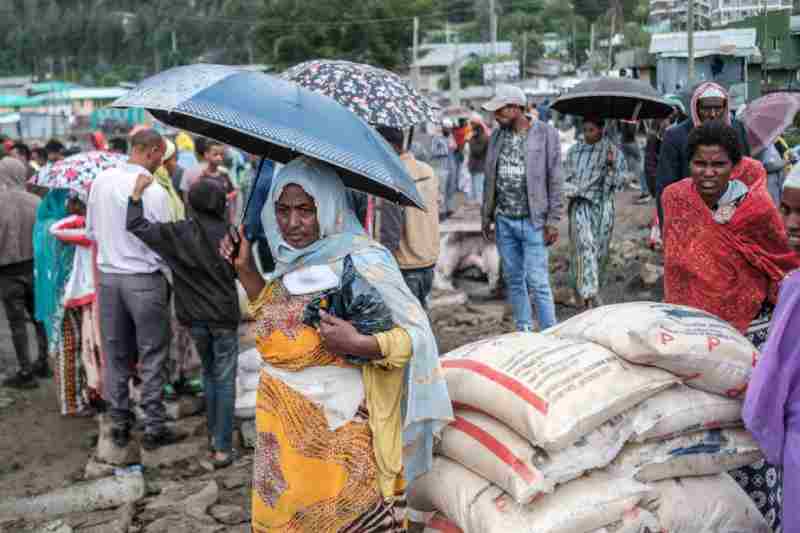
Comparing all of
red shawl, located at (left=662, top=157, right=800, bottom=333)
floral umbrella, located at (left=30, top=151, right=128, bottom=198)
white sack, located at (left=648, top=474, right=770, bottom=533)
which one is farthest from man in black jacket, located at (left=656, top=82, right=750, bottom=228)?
floral umbrella, located at (left=30, top=151, right=128, bottom=198)

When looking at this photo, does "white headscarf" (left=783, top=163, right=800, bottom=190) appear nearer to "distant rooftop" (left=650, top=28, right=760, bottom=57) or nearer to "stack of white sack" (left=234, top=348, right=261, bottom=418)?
"stack of white sack" (left=234, top=348, right=261, bottom=418)

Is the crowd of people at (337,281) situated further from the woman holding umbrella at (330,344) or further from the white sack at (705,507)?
the white sack at (705,507)

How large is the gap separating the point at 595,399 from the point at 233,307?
2707mm

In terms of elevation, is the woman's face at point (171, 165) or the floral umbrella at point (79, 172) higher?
the floral umbrella at point (79, 172)

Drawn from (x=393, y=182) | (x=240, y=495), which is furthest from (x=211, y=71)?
(x=240, y=495)

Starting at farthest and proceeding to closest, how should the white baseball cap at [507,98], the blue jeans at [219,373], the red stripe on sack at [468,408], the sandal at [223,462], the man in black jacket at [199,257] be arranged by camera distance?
the white baseball cap at [507,98], the sandal at [223,462], the blue jeans at [219,373], the man in black jacket at [199,257], the red stripe on sack at [468,408]

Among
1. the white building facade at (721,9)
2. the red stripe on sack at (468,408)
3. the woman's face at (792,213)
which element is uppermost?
the white building facade at (721,9)

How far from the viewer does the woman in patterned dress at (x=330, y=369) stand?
8.83ft

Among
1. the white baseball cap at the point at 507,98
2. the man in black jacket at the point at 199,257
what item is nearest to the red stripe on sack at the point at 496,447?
the man in black jacket at the point at 199,257

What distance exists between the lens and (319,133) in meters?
2.57

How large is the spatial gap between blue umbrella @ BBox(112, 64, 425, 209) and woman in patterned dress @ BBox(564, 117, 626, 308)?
4.50 metres

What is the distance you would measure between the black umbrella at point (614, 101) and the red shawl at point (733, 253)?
11.5ft

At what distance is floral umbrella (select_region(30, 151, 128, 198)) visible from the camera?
5719mm

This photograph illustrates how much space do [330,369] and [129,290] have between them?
2877 mm
